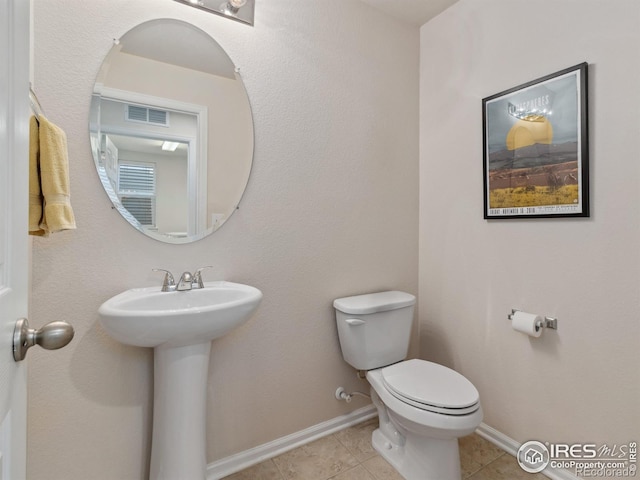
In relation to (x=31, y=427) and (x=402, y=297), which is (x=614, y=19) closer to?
(x=402, y=297)

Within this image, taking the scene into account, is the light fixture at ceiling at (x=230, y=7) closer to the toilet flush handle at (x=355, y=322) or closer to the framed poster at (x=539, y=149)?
the framed poster at (x=539, y=149)

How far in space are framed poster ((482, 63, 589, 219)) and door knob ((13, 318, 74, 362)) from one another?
175 cm

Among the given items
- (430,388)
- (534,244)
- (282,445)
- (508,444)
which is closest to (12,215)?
(430,388)

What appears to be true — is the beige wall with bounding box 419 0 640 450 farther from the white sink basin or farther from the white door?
the white door

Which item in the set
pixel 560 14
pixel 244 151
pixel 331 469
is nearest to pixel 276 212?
pixel 244 151

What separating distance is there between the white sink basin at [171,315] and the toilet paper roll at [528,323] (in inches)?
46.7

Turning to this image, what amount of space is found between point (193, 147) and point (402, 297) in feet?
4.24

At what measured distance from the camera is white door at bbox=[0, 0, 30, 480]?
1.57 feet

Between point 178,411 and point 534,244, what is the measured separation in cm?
169

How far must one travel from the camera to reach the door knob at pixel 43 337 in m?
0.54

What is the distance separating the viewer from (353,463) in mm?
1582

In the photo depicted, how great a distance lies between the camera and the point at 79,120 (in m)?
1.23

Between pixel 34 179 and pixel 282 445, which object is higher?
pixel 34 179

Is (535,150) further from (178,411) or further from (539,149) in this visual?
(178,411)
